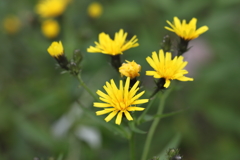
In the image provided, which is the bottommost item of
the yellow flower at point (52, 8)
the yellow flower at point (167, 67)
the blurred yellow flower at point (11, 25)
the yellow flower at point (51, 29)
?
the yellow flower at point (167, 67)

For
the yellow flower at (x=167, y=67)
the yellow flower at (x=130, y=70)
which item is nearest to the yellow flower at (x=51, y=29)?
the yellow flower at (x=130, y=70)

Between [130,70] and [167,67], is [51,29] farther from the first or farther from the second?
[167,67]

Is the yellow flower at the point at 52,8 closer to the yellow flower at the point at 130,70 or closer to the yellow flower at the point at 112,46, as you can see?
the yellow flower at the point at 112,46

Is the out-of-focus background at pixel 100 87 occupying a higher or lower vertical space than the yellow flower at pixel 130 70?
lower

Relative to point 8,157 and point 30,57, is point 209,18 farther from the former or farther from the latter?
point 8,157

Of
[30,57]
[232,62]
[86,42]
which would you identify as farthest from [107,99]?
[30,57]

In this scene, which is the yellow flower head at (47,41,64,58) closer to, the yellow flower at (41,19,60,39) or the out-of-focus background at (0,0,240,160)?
the out-of-focus background at (0,0,240,160)

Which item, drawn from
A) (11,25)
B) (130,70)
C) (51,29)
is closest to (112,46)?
(130,70)

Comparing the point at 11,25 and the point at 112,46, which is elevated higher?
the point at 11,25
